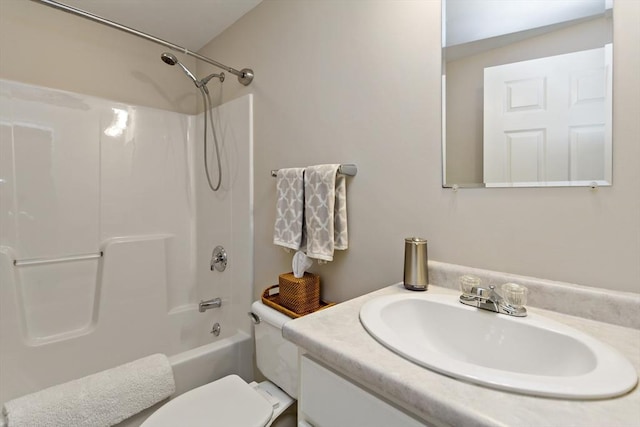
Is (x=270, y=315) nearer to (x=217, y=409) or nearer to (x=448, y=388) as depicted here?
(x=217, y=409)

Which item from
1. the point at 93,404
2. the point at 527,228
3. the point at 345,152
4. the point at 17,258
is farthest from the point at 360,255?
the point at 17,258

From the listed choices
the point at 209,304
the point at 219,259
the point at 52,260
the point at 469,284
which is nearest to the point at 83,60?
the point at 52,260

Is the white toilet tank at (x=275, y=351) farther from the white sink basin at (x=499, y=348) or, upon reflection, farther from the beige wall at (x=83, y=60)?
the beige wall at (x=83, y=60)

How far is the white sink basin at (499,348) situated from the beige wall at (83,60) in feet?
7.03

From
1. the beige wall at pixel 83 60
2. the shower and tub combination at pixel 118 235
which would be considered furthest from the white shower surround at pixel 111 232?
the beige wall at pixel 83 60

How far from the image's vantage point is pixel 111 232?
178cm

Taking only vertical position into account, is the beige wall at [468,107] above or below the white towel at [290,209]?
above

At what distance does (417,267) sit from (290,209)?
60 cm

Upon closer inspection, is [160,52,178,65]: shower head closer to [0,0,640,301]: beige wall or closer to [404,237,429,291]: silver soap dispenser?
[0,0,640,301]: beige wall

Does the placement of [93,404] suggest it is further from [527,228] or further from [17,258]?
[527,228]

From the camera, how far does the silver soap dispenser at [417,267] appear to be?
2.92 ft

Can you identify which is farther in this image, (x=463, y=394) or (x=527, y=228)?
(x=527, y=228)

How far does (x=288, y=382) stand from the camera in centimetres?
114

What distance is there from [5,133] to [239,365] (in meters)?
1.67
